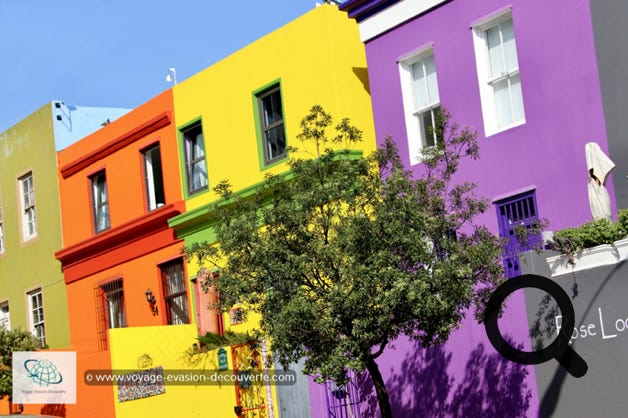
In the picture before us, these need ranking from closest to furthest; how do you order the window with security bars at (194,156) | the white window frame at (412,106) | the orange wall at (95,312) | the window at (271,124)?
the white window frame at (412,106), the window at (271,124), the orange wall at (95,312), the window with security bars at (194,156)

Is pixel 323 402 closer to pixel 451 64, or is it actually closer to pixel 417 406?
pixel 417 406

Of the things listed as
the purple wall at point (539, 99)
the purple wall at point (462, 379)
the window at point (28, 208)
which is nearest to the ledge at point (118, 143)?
the window at point (28, 208)

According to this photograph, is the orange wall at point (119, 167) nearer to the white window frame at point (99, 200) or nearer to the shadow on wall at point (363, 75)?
the white window frame at point (99, 200)

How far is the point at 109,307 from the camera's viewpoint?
2659 centimetres

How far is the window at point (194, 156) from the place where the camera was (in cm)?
2420

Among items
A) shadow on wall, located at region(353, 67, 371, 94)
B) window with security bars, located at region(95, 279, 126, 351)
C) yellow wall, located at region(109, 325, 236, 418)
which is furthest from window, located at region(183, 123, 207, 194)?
shadow on wall, located at region(353, 67, 371, 94)

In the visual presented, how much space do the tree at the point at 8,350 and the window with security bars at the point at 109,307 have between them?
1691mm

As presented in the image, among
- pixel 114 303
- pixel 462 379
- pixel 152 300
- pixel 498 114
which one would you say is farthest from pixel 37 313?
pixel 498 114

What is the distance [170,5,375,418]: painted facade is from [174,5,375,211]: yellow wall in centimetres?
2

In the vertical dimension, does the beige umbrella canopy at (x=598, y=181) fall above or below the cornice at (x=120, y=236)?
below

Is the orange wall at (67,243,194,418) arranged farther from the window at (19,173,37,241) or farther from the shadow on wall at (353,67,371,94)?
the shadow on wall at (353,67,371,94)

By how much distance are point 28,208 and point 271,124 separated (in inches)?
375

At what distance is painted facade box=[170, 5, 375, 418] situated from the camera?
823 inches

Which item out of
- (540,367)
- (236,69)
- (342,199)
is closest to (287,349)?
(342,199)
